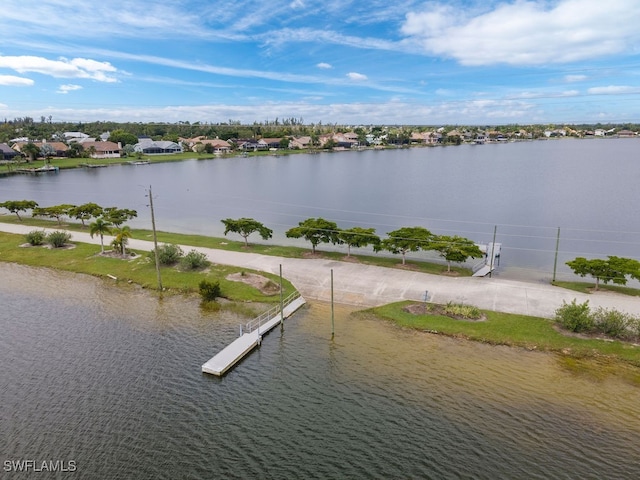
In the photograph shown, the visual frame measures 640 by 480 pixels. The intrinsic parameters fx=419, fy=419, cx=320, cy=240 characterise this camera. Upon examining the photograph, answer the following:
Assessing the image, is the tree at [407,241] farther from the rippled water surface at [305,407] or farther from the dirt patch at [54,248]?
the dirt patch at [54,248]

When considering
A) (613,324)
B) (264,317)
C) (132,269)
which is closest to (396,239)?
(264,317)

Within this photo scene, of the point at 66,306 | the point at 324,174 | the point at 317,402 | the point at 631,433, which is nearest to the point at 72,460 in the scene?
the point at 317,402

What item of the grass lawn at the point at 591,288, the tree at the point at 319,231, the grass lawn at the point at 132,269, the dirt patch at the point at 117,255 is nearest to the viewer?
the grass lawn at the point at 591,288

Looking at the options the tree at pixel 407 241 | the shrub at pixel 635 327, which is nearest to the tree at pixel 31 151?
the tree at pixel 407 241

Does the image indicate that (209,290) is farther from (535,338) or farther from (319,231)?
(535,338)

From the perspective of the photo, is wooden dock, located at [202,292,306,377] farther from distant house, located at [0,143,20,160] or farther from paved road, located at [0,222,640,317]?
distant house, located at [0,143,20,160]

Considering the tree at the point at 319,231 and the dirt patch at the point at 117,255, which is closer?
the tree at the point at 319,231

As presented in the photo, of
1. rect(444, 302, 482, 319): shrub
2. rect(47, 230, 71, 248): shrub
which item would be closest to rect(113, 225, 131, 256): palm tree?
rect(47, 230, 71, 248): shrub
